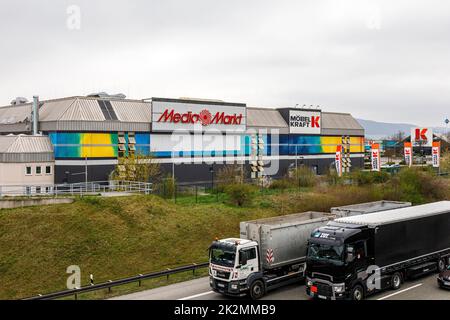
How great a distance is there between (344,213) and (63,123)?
32.5 metres

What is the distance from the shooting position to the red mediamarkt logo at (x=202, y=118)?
55891mm

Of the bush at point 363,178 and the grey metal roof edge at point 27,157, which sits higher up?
the grey metal roof edge at point 27,157

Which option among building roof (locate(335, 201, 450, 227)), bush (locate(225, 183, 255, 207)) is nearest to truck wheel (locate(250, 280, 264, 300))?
building roof (locate(335, 201, 450, 227))

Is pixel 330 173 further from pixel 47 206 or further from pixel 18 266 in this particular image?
pixel 18 266

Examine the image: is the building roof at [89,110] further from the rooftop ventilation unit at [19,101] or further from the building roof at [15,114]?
the rooftop ventilation unit at [19,101]

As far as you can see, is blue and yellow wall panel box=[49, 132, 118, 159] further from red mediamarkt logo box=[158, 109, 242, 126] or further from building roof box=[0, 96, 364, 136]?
red mediamarkt logo box=[158, 109, 242, 126]

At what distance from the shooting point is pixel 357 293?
790 inches

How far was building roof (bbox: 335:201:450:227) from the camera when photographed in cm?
2157

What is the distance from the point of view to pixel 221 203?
44.9 m

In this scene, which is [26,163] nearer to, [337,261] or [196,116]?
[196,116]

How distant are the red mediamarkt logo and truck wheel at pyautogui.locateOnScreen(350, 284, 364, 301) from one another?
127 feet

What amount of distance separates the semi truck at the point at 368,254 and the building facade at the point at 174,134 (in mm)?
34146

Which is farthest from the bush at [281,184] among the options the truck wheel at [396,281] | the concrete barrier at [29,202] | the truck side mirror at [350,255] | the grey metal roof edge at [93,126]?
the truck side mirror at [350,255]

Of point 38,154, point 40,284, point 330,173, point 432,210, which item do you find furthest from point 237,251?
point 330,173
